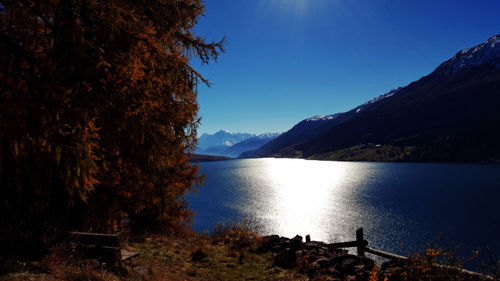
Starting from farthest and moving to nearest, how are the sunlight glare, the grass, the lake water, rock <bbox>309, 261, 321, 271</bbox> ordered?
the sunlight glare
the lake water
rock <bbox>309, 261, 321, 271</bbox>
the grass

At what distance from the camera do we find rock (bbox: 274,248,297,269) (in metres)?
10.5

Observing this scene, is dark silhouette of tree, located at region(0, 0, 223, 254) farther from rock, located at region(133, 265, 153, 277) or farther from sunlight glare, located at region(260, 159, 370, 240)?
sunlight glare, located at region(260, 159, 370, 240)

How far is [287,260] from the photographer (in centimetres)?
1070

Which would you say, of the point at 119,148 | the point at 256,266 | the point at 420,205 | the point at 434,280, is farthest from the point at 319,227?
the point at 119,148

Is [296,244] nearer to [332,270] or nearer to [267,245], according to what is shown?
[267,245]

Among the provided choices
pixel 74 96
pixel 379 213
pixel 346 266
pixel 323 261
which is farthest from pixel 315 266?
pixel 379 213

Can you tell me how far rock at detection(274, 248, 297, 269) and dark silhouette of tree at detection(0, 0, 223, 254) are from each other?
6.84 m

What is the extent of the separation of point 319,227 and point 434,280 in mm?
41010

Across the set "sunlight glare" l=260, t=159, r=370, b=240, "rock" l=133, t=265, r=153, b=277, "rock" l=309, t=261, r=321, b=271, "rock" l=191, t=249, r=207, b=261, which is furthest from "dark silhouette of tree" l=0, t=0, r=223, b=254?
"sunlight glare" l=260, t=159, r=370, b=240

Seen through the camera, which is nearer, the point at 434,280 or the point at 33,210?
the point at 33,210

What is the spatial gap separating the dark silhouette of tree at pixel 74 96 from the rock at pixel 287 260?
6.84 metres

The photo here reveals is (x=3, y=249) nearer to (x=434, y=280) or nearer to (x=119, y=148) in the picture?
(x=119, y=148)

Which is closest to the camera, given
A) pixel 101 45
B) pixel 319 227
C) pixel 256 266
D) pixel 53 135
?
pixel 53 135

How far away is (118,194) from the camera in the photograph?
9297mm
